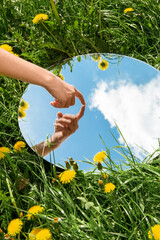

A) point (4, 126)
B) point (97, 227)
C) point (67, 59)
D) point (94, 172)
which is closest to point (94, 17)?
point (67, 59)

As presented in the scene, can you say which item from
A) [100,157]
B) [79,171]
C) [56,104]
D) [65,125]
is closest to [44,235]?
[79,171]

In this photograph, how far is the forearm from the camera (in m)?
1.36

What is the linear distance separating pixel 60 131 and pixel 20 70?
618 millimetres

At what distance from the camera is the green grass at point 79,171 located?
4.53 ft

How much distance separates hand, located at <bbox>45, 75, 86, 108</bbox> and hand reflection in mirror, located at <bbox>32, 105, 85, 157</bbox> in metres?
0.07

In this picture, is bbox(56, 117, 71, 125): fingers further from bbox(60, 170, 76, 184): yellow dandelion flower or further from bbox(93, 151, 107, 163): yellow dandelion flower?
bbox(60, 170, 76, 184): yellow dandelion flower

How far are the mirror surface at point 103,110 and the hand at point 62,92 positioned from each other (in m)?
0.04

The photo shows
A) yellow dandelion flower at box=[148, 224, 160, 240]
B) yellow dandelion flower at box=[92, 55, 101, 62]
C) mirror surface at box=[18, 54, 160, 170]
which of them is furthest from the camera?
yellow dandelion flower at box=[92, 55, 101, 62]

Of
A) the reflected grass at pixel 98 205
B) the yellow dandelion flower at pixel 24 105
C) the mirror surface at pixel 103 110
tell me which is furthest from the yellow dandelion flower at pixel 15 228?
the yellow dandelion flower at pixel 24 105

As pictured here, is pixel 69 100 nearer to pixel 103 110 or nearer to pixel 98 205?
pixel 103 110

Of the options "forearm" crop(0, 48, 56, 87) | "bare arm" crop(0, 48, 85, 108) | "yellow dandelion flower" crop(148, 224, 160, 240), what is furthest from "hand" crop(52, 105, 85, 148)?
"yellow dandelion flower" crop(148, 224, 160, 240)

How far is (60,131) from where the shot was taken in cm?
194

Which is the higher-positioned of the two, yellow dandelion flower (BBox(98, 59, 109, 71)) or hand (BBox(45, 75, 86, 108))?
yellow dandelion flower (BBox(98, 59, 109, 71))

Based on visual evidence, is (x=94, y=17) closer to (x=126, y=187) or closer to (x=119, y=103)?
(x=119, y=103)
